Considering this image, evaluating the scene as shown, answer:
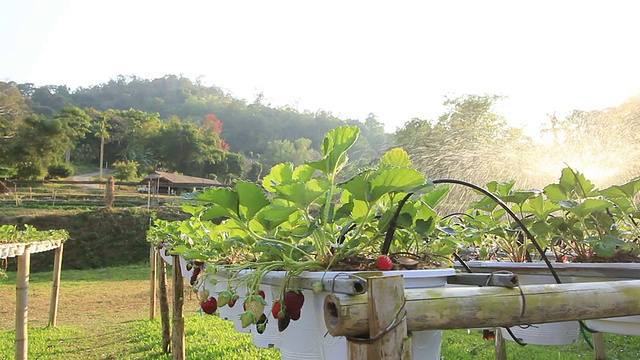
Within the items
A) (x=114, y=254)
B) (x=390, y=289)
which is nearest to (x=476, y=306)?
(x=390, y=289)

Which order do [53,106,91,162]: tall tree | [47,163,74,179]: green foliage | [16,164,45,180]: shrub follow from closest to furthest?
[16,164,45,180]: shrub, [47,163,74,179]: green foliage, [53,106,91,162]: tall tree

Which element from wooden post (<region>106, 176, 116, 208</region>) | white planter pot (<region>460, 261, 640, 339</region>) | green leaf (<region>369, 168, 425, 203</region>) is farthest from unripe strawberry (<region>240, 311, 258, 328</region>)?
wooden post (<region>106, 176, 116, 208</region>)

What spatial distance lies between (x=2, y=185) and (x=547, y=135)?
18.5 metres

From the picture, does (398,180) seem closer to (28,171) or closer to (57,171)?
(28,171)

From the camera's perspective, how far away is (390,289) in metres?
0.49

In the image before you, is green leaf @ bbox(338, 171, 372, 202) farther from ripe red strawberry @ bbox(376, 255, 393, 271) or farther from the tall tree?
the tall tree

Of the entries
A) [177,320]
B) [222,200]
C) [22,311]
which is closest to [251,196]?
[222,200]

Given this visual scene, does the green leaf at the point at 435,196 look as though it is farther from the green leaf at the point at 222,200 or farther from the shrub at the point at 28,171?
the shrub at the point at 28,171

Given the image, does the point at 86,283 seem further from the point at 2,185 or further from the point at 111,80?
the point at 111,80

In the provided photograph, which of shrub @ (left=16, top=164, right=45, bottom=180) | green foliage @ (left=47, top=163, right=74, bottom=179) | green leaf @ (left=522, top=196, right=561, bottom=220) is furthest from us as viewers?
green foliage @ (left=47, top=163, right=74, bottom=179)

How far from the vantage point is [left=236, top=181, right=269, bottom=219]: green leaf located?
635mm

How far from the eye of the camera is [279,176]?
2.45 ft

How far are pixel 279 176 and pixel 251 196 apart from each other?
0.11 m

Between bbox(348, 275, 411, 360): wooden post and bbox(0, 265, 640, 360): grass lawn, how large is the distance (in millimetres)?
2568
